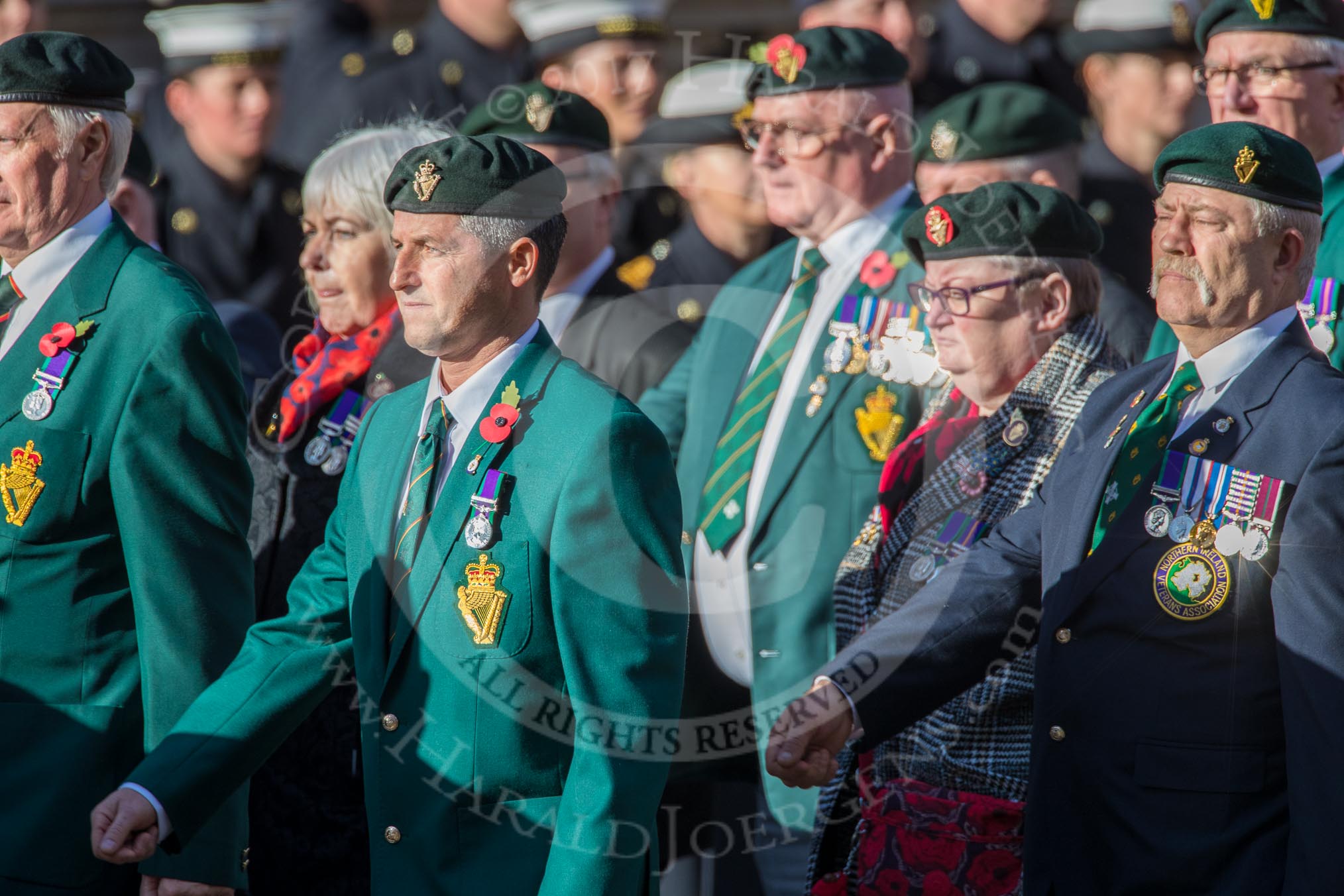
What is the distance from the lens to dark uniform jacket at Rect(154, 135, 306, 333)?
7.26 meters

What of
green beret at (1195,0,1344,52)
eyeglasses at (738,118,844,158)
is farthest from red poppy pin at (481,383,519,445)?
green beret at (1195,0,1344,52)

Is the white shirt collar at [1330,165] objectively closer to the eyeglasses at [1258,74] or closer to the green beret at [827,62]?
the eyeglasses at [1258,74]

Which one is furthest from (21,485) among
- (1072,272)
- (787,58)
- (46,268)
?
(787,58)

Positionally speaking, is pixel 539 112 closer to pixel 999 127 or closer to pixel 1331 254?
pixel 999 127

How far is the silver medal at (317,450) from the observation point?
14.8 feet

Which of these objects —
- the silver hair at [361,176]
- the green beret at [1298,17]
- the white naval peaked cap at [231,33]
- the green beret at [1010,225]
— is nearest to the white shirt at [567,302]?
the silver hair at [361,176]

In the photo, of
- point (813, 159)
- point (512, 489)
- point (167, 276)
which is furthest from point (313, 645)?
point (813, 159)

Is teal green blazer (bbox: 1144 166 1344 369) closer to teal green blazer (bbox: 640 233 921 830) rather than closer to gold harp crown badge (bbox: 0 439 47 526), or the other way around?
teal green blazer (bbox: 640 233 921 830)

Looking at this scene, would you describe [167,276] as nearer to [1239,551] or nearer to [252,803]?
[252,803]

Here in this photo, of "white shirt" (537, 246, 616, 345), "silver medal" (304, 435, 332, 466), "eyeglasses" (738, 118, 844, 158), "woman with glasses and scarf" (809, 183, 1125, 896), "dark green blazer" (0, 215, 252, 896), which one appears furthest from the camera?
"white shirt" (537, 246, 616, 345)

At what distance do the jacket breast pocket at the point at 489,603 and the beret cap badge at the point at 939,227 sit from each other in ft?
4.70

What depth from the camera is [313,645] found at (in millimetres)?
3428

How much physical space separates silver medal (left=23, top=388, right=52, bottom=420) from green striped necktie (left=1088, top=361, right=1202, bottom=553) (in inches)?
80.4

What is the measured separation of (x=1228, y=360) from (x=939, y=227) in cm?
95
